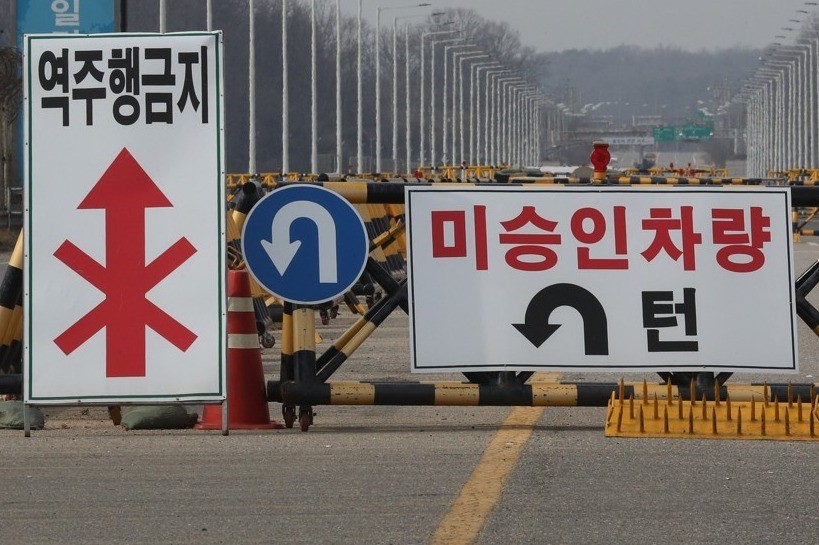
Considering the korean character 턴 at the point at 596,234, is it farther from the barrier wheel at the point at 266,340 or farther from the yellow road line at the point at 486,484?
the barrier wheel at the point at 266,340

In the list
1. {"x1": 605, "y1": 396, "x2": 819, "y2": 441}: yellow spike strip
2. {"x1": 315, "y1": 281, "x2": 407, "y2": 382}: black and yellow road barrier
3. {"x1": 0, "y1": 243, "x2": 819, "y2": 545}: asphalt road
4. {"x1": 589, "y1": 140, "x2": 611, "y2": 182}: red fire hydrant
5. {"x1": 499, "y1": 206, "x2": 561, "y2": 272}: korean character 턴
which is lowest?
{"x1": 0, "y1": 243, "x2": 819, "y2": 545}: asphalt road

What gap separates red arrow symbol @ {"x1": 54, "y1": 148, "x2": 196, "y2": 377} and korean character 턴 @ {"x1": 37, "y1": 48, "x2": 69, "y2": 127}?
14.7 inches

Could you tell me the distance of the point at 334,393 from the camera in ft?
29.7

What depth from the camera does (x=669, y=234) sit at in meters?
9.12

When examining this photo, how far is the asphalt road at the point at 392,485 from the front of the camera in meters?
6.23

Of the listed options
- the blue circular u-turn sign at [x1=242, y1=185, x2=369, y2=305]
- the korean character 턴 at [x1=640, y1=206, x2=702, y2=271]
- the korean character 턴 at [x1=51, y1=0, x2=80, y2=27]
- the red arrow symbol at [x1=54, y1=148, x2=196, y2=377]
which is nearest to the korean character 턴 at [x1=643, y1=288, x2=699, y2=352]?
the korean character 턴 at [x1=640, y1=206, x2=702, y2=271]

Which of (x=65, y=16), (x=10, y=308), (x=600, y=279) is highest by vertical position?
(x=65, y=16)

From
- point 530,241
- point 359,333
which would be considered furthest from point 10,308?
point 530,241

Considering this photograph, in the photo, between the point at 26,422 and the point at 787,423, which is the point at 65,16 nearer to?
the point at 26,422

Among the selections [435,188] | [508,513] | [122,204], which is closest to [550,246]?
[435,188]

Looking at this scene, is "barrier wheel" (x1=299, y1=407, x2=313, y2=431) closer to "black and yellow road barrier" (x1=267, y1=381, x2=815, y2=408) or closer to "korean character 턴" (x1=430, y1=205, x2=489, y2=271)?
"black and yellow road barrier" (x1=267, y1=381, x2=815, y2=408)

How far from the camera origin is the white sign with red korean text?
905cm

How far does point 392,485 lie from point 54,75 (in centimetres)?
263

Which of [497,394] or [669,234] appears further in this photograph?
[669,234]
